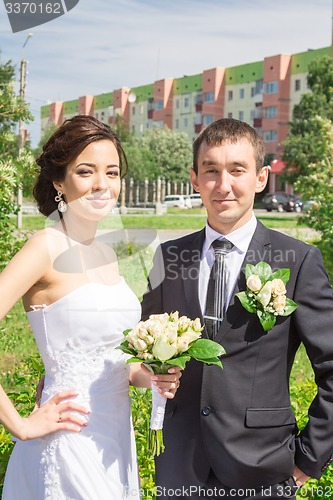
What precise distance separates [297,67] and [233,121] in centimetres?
6067

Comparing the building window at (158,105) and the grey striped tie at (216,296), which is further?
the building window at (158,105)

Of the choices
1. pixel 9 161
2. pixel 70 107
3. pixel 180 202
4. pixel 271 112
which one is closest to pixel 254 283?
pixel 9 161

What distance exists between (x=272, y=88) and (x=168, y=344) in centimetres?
6296

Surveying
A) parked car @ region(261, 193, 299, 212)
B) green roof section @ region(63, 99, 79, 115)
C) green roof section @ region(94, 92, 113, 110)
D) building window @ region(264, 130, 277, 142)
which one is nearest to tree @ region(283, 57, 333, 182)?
parked car @ region(261, 193, 299, 212)

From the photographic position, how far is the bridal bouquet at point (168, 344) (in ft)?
8.05

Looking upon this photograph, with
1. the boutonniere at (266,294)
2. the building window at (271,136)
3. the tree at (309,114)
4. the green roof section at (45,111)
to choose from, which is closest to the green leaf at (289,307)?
the boutonniere at (266,294)

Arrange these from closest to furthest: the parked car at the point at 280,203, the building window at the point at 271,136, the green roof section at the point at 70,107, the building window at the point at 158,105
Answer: the parked car at the point at 280,203, the building window at the point at 271,136, the building window at the point at 158,105, the green roof section at the point at 70,107

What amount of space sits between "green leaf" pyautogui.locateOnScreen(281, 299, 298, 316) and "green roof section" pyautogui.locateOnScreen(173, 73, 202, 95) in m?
69.2

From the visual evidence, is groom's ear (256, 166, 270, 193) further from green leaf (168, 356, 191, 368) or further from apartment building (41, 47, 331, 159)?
apartment building (41, 47, 331, 159)

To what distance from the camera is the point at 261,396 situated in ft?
8.99

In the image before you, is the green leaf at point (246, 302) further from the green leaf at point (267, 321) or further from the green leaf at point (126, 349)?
the green leaf at point (126, 349)

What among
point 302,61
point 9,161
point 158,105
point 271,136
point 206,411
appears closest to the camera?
point 206,411

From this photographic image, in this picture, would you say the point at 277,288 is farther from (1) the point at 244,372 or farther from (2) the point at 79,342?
(2) the point at 79,342

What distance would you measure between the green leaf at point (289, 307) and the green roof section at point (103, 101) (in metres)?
73.2
